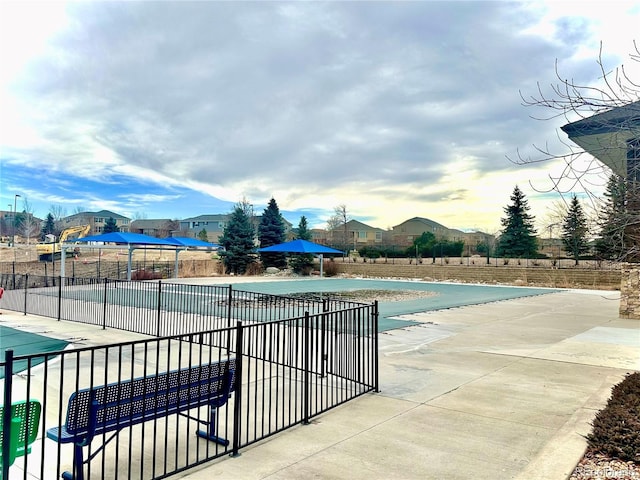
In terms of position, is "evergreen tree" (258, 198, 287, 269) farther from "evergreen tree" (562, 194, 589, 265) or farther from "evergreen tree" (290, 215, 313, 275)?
"evergreen tree" (562, 194, 589, 265)

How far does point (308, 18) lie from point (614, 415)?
1046cm

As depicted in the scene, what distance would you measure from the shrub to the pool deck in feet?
0.62

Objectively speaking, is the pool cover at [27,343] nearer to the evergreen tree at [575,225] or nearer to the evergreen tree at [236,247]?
the evergreen tree at [575,225]

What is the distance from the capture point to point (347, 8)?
10.2m

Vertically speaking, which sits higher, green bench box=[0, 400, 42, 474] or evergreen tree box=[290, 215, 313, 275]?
evergreen tree box=[290, 215, 313, 275]

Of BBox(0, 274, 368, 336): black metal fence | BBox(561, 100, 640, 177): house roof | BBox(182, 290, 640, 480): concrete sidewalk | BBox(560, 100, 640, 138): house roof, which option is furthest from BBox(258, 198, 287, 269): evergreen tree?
BBox(560, 100, 640, 138): house roof

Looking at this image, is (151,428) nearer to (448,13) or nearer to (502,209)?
(448,13)

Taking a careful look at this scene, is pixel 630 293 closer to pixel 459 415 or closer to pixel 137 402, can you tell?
pixel 459 415

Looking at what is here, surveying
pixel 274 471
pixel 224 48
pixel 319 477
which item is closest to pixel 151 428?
pixel 274 471

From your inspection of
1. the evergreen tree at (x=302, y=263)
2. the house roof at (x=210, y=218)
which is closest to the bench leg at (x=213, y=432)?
the evergreen tree at (x=302, y=263)

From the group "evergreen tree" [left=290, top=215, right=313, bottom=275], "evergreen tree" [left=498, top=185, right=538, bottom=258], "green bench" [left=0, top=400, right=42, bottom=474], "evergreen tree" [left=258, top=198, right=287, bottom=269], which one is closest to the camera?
"green bench" [left=0, top=400, right=42, bottom=474]

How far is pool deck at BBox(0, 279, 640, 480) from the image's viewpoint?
135 inches

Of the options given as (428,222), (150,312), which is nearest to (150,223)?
(428,222)

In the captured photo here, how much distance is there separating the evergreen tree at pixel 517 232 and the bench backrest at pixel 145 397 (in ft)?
125
